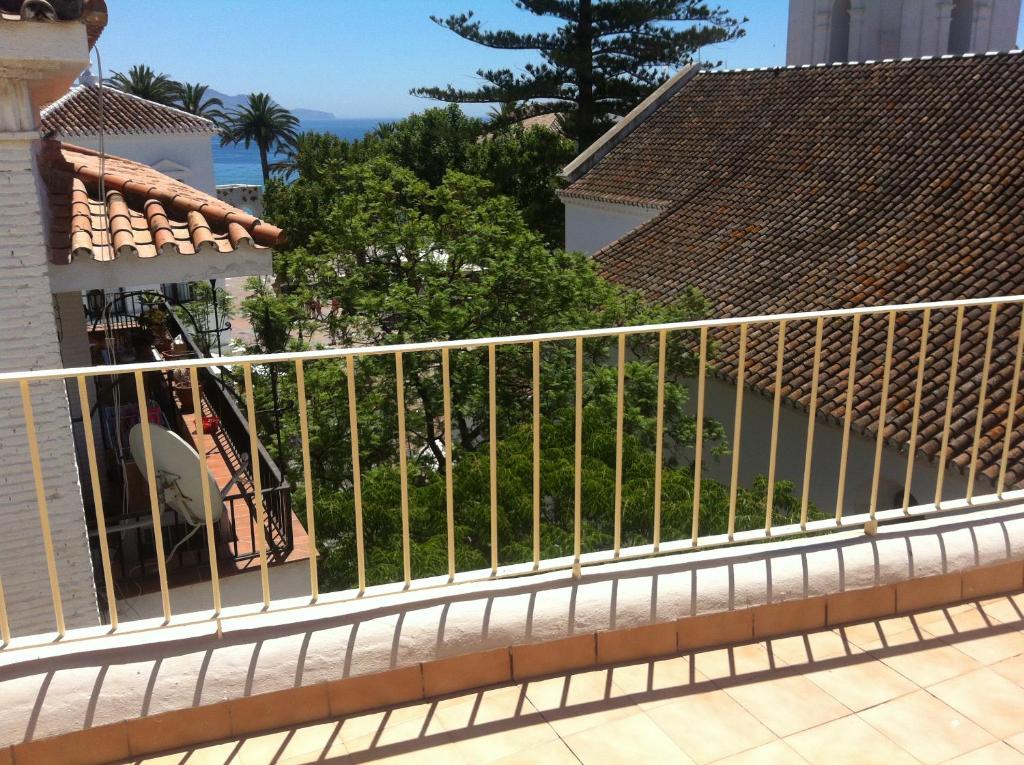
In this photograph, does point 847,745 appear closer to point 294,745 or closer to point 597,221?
point 294,745

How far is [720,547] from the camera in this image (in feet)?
9.55

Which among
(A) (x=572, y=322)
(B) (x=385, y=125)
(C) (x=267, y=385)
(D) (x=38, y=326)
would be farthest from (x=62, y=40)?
(B) (x=385, y=125)

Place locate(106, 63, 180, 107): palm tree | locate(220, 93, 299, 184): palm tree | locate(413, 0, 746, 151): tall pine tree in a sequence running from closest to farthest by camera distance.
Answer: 1. locate(413, 0, 746, 151): tall pine tree
2. locate(106, 63, 180, 107): palm tree
3. locate(220, 93, 299, 184): palm tree

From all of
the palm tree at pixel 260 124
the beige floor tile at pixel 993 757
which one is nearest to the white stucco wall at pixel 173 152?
the palm tree at pixel 260 124

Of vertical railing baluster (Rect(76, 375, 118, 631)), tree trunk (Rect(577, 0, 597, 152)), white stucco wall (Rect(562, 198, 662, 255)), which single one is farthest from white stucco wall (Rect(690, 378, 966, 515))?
tree trunk (Rect(577, 0, 597, 152))

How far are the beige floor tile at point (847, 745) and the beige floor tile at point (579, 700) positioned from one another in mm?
428

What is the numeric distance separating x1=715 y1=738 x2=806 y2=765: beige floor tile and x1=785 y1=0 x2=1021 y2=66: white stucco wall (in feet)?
63.7

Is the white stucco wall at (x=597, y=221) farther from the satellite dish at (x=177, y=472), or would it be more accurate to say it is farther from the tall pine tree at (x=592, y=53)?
the satellite dish at (x=177, y=472)

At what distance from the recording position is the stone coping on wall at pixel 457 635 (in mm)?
2221

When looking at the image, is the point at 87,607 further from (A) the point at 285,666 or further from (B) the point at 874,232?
(B) the point at 874,232

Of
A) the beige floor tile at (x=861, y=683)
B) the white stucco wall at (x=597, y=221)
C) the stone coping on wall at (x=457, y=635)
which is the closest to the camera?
the stone coping on wall at (x=457, y=635)

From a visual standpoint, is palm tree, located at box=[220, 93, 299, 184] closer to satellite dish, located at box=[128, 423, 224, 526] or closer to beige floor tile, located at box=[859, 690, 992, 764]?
satellite dish, located at box=[128, 423, 224, 526]

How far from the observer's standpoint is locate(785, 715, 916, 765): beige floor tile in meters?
2.25

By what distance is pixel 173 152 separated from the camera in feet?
105
